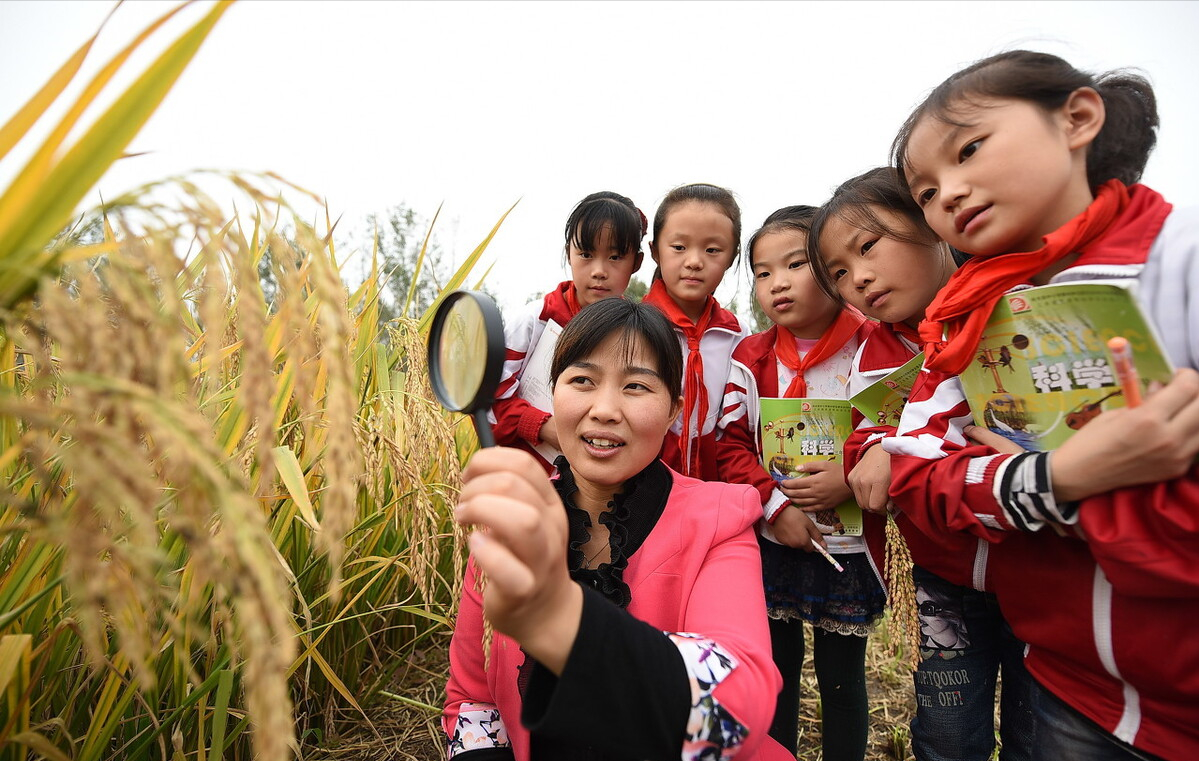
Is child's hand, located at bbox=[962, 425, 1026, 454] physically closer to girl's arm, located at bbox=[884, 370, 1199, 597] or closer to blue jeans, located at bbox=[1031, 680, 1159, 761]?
girl's arm, located at bbox=[884, 370, 1199, 597]

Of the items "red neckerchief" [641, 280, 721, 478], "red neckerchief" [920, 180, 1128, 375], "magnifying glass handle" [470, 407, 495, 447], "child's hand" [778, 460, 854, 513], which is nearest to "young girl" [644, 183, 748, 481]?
"red neckerchief" [641, 280, 721, 478]

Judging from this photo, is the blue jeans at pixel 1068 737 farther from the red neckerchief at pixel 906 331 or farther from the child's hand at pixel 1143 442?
the red neckerchief at pixel 906 331

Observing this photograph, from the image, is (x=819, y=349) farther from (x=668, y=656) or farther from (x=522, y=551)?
(x=522, y=551)

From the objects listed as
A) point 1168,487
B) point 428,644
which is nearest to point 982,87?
point 1168,487

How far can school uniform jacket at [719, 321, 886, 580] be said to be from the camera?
7.07 feet

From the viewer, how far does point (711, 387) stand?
8.13 feet

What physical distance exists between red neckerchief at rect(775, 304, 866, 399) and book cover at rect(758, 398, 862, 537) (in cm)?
18

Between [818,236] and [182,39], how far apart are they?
5.86ft

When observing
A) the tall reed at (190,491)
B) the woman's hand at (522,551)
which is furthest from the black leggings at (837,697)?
the woman's hand at (522,551)

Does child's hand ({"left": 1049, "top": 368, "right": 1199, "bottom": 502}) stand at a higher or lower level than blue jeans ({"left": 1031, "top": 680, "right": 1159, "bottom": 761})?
higher

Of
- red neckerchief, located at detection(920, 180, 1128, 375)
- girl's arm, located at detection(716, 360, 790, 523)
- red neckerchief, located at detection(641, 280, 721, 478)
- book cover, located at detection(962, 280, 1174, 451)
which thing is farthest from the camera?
red neckerchief, located at detection(641, 280, 721, 478)

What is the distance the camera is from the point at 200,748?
4.34ft

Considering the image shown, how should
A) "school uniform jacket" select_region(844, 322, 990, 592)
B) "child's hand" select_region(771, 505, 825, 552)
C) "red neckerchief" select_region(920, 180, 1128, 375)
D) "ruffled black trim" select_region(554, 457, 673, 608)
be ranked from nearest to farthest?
"red neckerchief" select_region(920, 180, 1128, 375) < "ruffled black trim" select_region(554, 457, 673, 608) < "school uniform jacket" select_region(844, 322, 990, 592) < "child's hand" select_region(771, 505, 825, 552)

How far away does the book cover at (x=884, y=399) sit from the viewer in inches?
69.7
